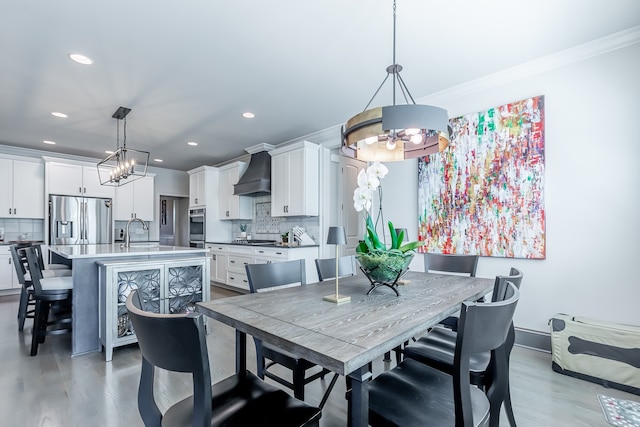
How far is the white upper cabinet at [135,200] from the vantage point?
20.6ft

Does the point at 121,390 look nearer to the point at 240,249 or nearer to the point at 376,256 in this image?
the point at 376,256

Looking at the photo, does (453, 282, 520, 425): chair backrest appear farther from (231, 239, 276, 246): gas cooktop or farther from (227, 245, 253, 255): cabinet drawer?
(227, 245, 253, 255): cabinet drawer

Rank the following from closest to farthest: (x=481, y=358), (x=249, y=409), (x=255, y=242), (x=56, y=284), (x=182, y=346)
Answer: (x=182, y=346) → (x=249, y=409) → (x=481, y=358) → (x=56, y=284) → (x=255, y=242)

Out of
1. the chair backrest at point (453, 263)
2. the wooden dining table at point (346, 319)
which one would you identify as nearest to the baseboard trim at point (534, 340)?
the chair backrest at point (453, 263)

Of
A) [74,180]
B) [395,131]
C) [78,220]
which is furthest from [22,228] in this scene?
[395,131]

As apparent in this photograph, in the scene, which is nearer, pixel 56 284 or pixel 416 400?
pixel 416 400

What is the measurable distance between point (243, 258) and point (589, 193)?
441 cm

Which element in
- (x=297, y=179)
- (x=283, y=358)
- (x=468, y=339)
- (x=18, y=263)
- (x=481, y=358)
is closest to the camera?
(x=468, y=339)

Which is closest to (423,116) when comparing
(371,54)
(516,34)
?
(371,54)

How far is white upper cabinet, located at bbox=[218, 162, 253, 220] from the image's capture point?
5941mm

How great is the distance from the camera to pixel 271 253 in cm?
464

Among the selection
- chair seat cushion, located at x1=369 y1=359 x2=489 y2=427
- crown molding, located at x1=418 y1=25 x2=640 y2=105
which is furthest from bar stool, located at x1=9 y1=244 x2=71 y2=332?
crown molding, located at x1=418 y1=25 x2=640 y2=105

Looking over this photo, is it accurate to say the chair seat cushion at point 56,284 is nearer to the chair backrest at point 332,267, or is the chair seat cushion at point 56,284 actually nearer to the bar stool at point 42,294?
the bar stool at point 42,294

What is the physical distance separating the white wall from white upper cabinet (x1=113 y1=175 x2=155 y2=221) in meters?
6.69
